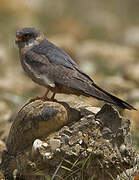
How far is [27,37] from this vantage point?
6.00m

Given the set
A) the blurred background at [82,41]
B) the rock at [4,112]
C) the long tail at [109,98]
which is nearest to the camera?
the long tail at [109,98]

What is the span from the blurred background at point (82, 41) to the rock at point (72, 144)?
3.34 ft

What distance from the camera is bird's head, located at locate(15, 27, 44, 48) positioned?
5945 millimetres

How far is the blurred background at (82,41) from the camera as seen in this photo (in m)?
8.48

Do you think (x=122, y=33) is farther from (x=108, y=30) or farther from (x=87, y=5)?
(x=87, y=5)

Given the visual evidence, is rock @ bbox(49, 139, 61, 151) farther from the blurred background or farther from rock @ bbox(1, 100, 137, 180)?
the blurred background

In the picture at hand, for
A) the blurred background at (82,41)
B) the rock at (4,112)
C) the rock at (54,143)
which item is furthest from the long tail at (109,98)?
the rock at (4,112)

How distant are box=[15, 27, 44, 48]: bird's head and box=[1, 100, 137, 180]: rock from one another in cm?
127

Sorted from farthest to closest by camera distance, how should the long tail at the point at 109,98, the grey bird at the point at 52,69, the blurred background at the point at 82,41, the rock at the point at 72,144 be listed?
the blurred background at the point at 82,41
the grey bird at the point at 52,69
the long tail at the point at 109,98
the rock at the point at 72,144

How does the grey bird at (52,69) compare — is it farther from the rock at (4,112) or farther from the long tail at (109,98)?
the rock at (4,112)

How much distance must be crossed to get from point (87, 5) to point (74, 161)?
1377cm

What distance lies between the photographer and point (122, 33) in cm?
1500

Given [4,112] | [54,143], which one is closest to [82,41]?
[4,112]

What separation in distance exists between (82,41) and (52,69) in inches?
339
